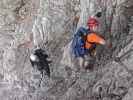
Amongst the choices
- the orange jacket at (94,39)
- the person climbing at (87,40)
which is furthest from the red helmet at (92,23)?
the orange jacket at (94,39)

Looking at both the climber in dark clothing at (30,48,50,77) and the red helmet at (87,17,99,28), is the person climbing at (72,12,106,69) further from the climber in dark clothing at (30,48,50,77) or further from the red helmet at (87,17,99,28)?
the climber in dark clothing at (30,48,50,77)

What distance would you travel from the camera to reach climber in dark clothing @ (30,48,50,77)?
1004 centimetres

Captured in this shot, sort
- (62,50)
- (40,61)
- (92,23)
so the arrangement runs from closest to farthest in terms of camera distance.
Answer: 1. (92,23)
2. (40,61)
3. (62,50)

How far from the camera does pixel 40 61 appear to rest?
33.0 feet

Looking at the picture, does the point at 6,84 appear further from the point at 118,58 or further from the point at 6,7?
the point at 118,58

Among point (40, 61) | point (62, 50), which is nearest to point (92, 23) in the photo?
point (62, 50)

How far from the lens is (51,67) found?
33.7ft

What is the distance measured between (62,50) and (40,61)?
0.67 metres

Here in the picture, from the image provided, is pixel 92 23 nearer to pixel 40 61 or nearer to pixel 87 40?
pixel 87 40

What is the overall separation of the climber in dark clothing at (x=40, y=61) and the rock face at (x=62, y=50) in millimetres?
189

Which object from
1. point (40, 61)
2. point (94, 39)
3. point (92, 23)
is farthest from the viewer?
point (40, 61)

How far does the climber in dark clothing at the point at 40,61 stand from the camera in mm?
10039

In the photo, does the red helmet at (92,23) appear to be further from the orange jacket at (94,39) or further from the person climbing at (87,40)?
the orange jacket at (94,39)

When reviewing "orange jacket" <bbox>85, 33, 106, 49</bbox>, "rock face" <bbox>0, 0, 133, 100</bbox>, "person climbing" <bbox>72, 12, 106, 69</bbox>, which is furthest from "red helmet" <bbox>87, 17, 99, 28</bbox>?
"rock face" <bbox>0, 0, 133, 100</bbox>
